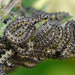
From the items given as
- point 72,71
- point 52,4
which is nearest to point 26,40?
point 72,71

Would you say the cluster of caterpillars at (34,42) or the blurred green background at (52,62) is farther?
the blurred green background at (52,62)

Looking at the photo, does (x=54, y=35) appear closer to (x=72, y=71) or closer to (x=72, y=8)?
(x=72, y=71)

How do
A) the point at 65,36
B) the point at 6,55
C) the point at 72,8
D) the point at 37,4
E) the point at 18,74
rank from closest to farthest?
the point at 6,55
the point at 65,36
the point at 18,74
the point at 37,4
the point at 72,8

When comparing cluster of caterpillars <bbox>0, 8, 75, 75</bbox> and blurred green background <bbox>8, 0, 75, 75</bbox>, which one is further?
blurred green background <bbox>8, 0, 75, 75</bbox>
